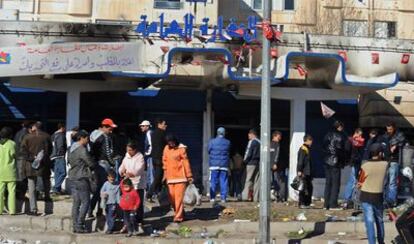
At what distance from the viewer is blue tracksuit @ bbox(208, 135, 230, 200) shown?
15992 mm

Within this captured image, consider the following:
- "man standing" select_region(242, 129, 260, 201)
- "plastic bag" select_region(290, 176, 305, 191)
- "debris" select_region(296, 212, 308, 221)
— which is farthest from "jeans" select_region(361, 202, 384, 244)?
"man standing" select_region(242, 129, 260, 201)

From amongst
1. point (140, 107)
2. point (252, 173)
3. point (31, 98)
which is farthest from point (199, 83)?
point (31, 98)

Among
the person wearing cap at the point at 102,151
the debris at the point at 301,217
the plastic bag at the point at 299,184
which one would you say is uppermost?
the person wearing cap at the point at 102,151

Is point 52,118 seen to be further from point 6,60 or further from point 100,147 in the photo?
point 100,147

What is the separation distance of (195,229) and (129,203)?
58.3 inches

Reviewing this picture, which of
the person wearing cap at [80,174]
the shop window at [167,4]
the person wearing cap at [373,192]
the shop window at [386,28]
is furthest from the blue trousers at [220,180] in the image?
the shop window at [386,28]

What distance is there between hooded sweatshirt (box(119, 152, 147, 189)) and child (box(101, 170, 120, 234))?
256 mm

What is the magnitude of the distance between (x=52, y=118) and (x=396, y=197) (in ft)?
32.8

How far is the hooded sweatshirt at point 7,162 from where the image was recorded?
1381 cm

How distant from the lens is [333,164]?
1551 centimetres

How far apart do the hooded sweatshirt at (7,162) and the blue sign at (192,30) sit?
181 inches

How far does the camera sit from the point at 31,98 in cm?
2072

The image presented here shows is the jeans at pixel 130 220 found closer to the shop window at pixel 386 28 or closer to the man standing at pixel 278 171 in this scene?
the man standing at pixel 278 171

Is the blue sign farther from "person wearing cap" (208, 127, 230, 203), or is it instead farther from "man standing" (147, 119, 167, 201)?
"man standing" (147, 119, 167, 201)
